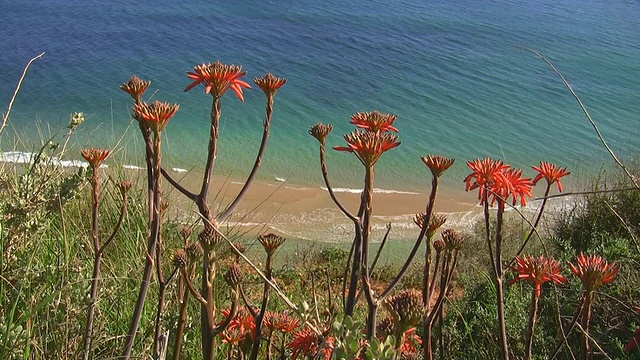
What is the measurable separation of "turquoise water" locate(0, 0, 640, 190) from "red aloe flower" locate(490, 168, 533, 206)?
7.57 metres

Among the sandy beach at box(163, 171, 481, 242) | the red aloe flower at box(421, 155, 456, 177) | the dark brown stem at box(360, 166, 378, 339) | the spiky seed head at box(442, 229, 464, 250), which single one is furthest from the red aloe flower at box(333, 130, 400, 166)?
the sandy beach at box(163, 171, 481, 242)

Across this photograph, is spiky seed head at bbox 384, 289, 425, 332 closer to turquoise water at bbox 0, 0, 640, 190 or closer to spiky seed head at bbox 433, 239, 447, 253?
spiky seed head at bbox 433, 239, 447, 253

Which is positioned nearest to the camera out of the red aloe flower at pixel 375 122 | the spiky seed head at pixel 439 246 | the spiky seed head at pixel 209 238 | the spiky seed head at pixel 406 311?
the spiky seed head at pixel 406 311

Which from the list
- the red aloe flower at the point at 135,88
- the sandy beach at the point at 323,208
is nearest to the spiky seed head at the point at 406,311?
the red aloe flower at the point at 135,88

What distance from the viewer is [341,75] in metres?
17.1

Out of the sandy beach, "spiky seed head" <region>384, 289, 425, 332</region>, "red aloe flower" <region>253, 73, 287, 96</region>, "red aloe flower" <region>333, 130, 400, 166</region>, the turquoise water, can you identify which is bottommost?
"spiky seed head" <region>384, 289, 425, 332</region>

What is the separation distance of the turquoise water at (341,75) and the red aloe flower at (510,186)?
7571mm

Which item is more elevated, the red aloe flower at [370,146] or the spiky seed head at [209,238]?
the red aloe flower at [370,146]

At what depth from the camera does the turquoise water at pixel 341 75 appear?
12.9 meters

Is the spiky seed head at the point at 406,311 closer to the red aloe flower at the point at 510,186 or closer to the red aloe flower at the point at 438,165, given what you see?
the red aloe flower at the point at 438,165

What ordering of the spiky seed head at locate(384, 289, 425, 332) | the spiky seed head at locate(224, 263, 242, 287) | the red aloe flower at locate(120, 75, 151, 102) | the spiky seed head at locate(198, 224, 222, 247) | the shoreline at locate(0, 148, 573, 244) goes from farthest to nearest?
the shoreline at locate(0, 148, 573, 244) < the red aloe flower at locate(120, 75, 151, 102) < the spiky seed head at locate(224, 263, 242, 287) < the spiky seed head at locate(198, 224, 222, 247) < the spiky seed head at locate(384, 289, 425, 332)

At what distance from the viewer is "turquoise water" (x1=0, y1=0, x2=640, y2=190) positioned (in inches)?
507

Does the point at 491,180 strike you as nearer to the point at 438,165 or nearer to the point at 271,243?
the point at 438,165

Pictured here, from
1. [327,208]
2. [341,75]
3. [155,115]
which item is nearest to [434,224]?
[155,115]
